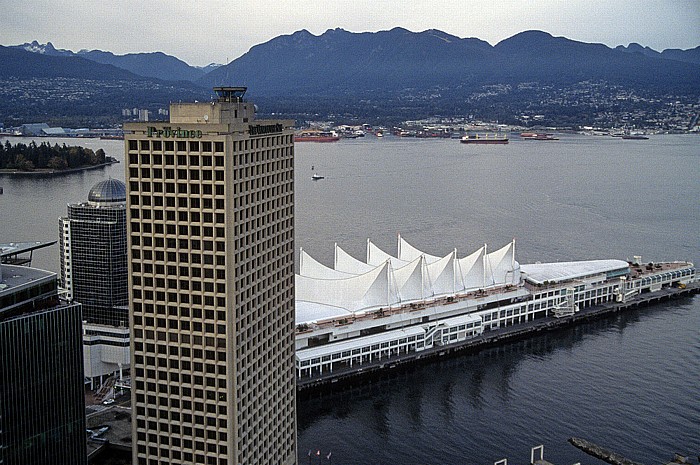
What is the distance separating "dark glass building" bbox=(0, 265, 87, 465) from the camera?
13375 mm

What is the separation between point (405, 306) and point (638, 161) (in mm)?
64338

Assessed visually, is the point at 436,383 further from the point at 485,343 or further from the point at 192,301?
the point at 192,301

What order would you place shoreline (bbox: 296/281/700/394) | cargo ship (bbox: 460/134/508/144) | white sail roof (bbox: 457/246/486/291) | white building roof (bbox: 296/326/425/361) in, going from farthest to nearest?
cargo ship (bbox: 460/134/508/144) → white sail roof (bbox: 457/246/486/291) → white building roof (bbox: 296/326/425/361) → shoreline (bbox: 296/281/700/394)

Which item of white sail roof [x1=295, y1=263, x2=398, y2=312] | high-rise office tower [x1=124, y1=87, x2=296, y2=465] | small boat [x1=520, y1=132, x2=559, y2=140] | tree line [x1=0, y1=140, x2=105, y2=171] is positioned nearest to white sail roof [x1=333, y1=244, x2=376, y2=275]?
white sail roof [x1=295, y1=263, x2=398, y2=312]

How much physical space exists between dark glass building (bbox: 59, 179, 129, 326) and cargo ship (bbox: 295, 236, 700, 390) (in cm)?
554

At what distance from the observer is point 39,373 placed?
13.9 meters

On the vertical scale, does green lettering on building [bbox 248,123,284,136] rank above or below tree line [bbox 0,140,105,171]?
above

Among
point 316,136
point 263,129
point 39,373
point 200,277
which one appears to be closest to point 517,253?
point 263,129

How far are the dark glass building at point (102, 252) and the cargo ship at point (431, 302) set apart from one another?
554cm

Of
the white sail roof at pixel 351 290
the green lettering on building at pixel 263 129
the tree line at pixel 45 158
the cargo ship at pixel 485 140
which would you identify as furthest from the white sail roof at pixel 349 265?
the cargo ship at pixel 485 140

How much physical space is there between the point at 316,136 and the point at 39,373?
4004 inches

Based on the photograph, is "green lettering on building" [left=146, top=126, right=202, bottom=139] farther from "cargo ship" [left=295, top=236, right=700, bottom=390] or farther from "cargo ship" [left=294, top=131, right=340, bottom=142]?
"cargo ship" [left=294, top=131, right=340, bottom=142]

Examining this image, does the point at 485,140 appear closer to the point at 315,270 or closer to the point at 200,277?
the point at 315,270

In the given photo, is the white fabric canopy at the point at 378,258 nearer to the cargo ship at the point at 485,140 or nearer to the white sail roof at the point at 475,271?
the white sail roof at the point at 475,271
